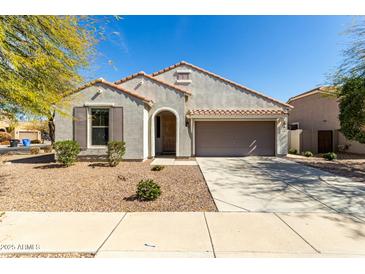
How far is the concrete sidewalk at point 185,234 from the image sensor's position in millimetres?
2949

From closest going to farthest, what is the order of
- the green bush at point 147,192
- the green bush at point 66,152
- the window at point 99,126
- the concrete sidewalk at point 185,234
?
the concrete sidewalk at point 185,234 → the green bush at point 147,192 → the green bush at point 66,152 → the window at point 99,126

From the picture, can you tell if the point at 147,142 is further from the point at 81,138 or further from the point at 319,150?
the point at 319,150

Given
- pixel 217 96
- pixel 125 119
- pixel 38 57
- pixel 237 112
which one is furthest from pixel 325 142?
pixel 38 57

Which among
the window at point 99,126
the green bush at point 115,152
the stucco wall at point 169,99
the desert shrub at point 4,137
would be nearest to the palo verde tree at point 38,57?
the green bush at point 115,152

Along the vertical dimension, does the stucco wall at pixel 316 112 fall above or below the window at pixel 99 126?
above

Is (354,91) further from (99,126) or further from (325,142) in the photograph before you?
(99,126)

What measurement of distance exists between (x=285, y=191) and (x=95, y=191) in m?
5.91

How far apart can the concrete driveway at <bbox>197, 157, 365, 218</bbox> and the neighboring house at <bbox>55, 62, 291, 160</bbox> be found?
4.62 metres

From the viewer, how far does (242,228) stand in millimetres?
3637

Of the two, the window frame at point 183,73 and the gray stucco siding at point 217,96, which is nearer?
the gray stucco siding at point 217,96

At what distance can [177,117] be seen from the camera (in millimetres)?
11820

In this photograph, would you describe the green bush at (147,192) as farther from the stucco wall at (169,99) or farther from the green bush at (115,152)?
the stucco wall at (169,99)

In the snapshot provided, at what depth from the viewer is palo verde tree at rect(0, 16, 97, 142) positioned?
13.0ft

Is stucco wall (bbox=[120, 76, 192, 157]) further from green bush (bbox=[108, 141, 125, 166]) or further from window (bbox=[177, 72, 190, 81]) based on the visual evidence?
green bush (bbox=[108, 141, 125, 166])
